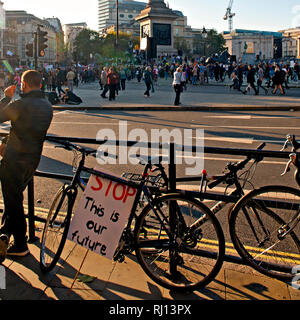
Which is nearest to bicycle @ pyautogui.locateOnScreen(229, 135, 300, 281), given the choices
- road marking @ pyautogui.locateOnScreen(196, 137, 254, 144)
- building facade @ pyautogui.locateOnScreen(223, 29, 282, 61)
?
road marking @ pyautogui.locateOnScreen(196, 137, 254, 144)

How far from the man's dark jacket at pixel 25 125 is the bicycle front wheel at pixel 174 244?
1.24 metres

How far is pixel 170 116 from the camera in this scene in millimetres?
16625

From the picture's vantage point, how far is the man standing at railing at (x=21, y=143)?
12.7ft

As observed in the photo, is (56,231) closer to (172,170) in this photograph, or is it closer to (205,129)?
(172,170)

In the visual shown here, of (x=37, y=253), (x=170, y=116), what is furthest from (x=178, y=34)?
(x=37, y=253)

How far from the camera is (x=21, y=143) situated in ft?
12.8

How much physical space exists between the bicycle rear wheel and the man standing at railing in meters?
0.35

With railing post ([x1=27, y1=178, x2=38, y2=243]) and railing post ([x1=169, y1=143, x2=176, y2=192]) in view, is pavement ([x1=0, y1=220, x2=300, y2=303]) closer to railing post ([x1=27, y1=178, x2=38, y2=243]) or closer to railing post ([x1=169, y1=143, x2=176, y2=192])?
railing post ([x1=27, y1=178, x2=38, y2=243])

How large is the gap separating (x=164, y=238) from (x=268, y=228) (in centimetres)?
91

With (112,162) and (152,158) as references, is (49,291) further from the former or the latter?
(112,162)

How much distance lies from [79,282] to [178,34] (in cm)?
16177

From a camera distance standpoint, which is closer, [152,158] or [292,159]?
[292,159]

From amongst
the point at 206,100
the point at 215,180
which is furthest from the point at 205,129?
the point at 206,100
